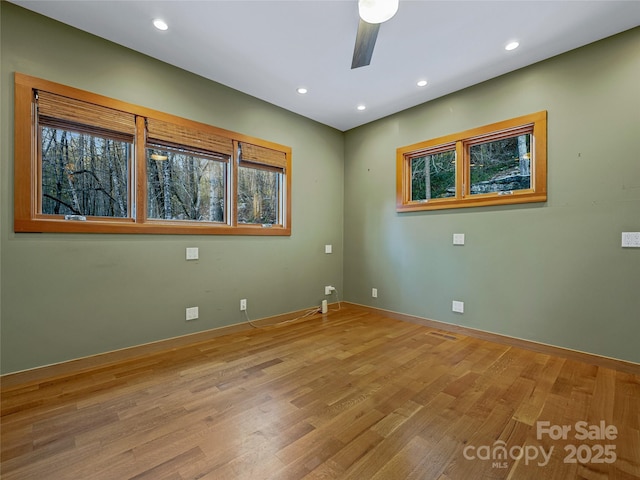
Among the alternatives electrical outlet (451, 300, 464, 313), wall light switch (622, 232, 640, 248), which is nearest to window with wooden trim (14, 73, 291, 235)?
electrical outlet (451, 300, 464, 313)

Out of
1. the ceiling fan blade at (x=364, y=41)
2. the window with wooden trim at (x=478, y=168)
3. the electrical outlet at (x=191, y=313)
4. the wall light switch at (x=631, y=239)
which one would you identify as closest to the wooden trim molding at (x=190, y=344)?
the electrical outlet at (x=191, y=313)

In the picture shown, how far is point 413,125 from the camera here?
3.73 meters

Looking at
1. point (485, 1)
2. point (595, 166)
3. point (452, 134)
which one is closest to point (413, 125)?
point (452, 134)

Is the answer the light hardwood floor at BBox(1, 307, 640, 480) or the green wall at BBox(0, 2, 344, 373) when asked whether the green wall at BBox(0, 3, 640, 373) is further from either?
the light hardwood floor at BBox(1, 307, 640, 480)

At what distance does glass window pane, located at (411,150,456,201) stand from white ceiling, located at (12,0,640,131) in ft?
2.67

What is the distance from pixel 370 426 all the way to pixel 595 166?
2915 millimetres

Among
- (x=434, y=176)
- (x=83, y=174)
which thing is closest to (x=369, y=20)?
(x=434, y=176)

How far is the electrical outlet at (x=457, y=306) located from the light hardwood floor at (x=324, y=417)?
0.60 metres

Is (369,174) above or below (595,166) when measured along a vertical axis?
above

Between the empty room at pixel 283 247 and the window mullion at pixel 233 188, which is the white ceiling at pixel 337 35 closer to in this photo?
the empty room at pixel 283 247

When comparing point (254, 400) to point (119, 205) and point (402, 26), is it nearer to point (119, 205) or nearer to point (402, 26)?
point (119, 205)

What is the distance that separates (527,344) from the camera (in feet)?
9.20

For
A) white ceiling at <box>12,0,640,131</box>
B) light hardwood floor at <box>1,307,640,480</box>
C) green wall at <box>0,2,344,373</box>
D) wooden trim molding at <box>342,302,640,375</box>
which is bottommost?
light hardwood floor at <box>1,307,640,480</box>

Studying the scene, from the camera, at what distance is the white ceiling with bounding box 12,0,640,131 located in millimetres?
2109
